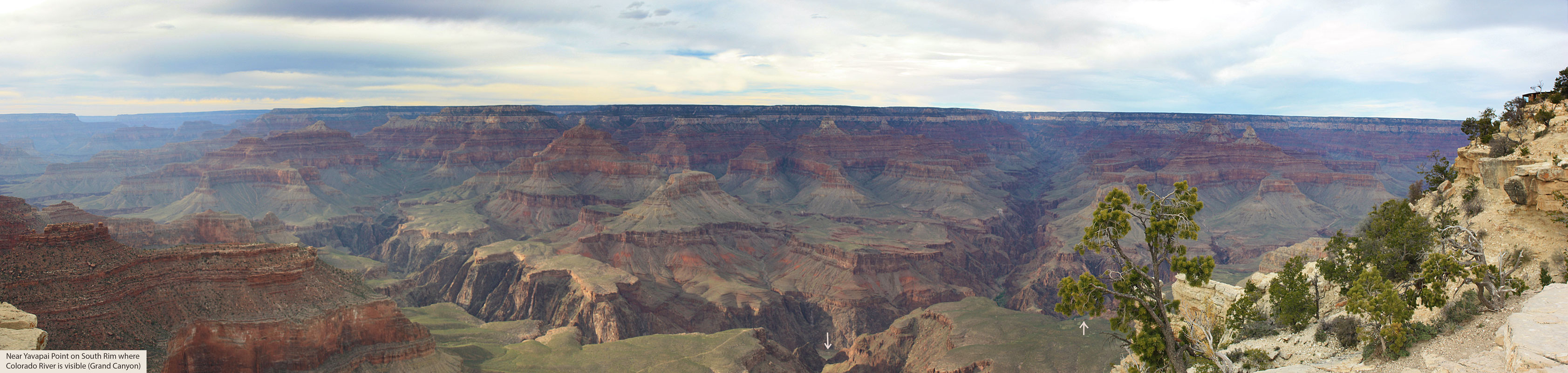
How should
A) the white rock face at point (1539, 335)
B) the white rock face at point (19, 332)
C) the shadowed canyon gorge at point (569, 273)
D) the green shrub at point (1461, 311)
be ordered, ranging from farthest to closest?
the shadowed canyon gorge at point (569, 273) < the green shrub at point (1461, 311) < the white rock face at point (19, 332) < the white rock face at point (1539, 335)

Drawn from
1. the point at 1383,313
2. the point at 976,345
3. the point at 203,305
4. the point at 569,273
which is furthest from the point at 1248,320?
the point at 569,273

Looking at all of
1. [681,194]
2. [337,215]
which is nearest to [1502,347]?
[681,194]

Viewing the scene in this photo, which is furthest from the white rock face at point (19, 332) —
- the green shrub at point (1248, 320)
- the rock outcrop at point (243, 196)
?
the rock outcrop at point (243, 196)

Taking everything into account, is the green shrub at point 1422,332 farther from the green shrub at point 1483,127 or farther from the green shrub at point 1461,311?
the green shrub at point 1483,127

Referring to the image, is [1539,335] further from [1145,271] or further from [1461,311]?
[1145,271]

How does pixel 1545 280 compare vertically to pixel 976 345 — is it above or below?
above

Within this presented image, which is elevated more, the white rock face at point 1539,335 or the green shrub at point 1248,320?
the white rock face at point 1539,335

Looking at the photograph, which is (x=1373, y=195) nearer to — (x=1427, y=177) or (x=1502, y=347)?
(x=1427, y=177)
